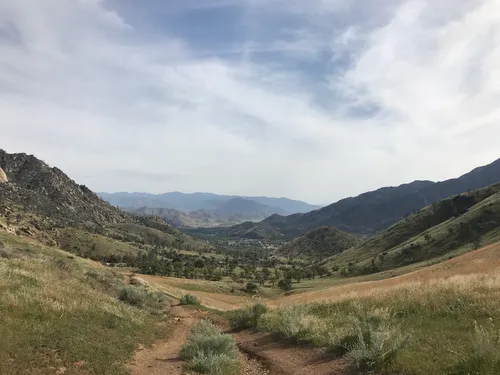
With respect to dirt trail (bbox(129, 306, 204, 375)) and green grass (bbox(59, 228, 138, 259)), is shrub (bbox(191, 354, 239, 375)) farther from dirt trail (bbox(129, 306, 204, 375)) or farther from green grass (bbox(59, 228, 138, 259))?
green grass (bbox(59, 228, 138, 259))

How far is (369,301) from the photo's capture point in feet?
74.6

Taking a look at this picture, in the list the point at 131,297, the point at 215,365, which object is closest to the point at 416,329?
the point at 215,365

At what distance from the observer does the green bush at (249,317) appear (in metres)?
25.0

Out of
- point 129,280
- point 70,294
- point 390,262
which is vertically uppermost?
point 70,294

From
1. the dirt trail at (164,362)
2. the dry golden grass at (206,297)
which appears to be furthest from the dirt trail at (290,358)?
the dry golden grass at (206,297)

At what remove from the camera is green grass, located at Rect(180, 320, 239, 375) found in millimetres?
13734

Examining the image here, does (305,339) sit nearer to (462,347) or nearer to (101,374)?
(462,347)

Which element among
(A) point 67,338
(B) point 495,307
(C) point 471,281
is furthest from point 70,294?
(C) point 471,281

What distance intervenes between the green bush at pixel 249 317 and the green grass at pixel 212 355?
7.90 m

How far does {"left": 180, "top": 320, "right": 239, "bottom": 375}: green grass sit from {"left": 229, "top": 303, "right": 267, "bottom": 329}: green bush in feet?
25.9

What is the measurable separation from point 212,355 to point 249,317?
1099 centimetres

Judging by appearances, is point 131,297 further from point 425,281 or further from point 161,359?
point 425,281

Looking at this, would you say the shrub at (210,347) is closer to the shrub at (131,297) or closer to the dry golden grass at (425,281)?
the dry golden grass at (425,281)

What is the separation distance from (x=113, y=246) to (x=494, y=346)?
16243 centimetres
